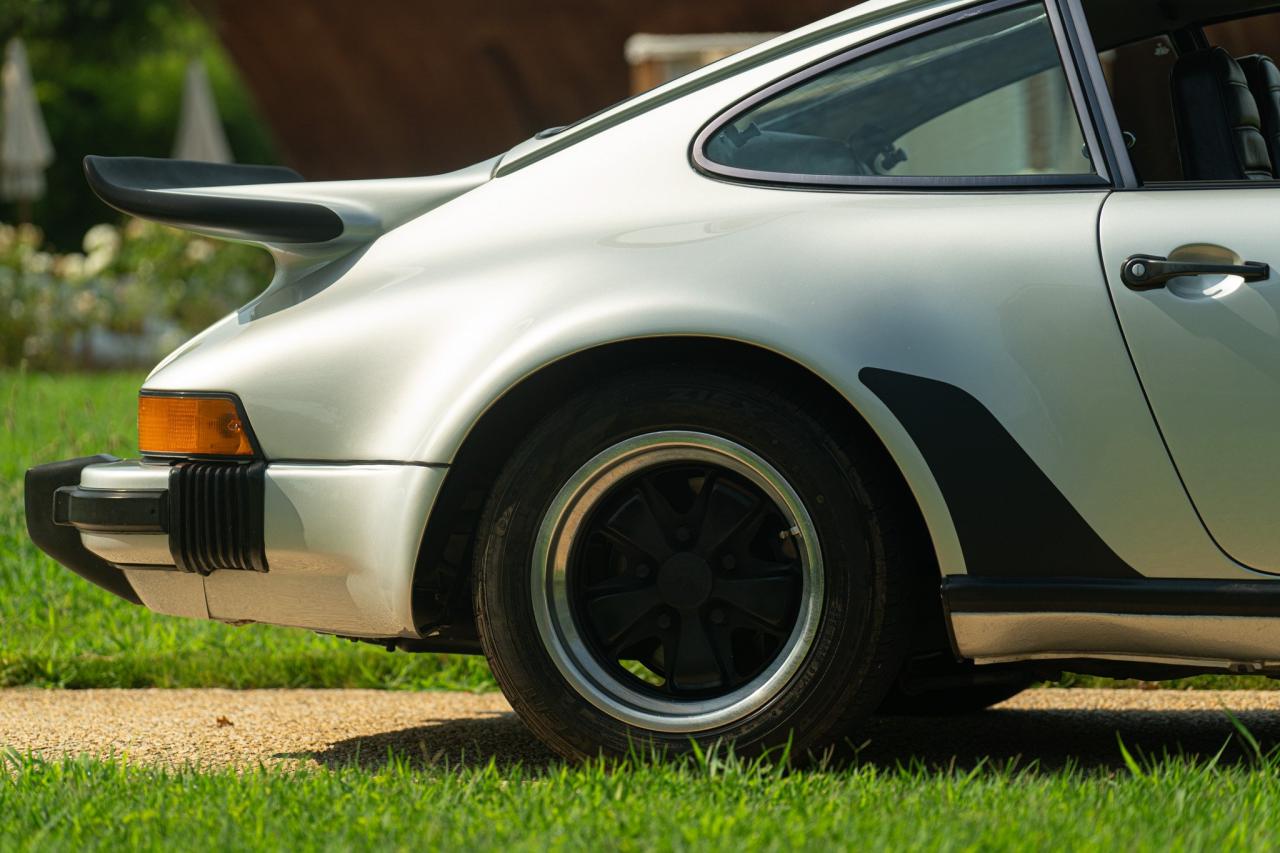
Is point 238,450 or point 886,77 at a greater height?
point 886,77

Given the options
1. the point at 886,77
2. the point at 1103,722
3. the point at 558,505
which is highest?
the point at 886,77

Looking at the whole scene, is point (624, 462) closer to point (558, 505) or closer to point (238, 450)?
point (558, 505)

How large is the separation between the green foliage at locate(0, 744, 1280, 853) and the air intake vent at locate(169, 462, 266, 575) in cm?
43

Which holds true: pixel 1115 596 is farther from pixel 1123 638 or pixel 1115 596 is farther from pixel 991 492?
pixel 991 492

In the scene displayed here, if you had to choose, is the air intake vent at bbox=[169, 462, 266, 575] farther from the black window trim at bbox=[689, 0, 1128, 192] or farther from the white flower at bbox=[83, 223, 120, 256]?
the white flower at bbox=[83, 223, 120, 256]

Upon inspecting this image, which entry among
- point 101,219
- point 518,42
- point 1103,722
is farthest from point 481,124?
point 101,219

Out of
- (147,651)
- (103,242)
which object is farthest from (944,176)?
(103,242)

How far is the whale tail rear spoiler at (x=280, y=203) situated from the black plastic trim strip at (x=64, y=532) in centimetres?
58

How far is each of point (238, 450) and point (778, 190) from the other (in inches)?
47.7

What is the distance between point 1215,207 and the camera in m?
2.90

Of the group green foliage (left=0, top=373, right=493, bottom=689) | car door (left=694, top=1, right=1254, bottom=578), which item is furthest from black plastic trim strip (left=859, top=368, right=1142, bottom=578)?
green foliage (left=0, top=373, right=493, bottom=689)

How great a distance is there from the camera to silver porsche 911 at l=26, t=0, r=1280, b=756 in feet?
9.41

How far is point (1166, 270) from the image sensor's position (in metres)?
2.85

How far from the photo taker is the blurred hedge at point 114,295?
1229 centimetres
